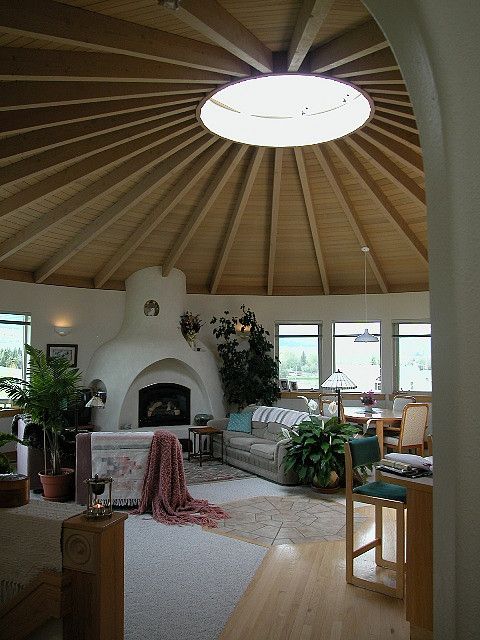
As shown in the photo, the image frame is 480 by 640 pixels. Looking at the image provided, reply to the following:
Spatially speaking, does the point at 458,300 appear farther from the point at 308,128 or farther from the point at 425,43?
the point at 308,128

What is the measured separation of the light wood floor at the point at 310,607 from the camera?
3.71 metres

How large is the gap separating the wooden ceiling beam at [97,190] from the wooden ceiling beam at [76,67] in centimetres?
156

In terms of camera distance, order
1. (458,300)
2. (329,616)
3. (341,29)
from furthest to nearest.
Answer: (341,29)
(329,616)
(458,300)

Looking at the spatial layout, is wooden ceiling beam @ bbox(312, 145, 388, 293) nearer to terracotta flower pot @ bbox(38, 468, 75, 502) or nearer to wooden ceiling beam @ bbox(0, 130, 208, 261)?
wooden ceiling beam @ bbox(0, 130, 208, 261)

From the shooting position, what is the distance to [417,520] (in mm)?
3654

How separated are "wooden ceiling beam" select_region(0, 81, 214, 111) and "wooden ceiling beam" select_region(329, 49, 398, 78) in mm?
1243

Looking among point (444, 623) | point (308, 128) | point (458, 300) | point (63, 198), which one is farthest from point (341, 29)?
point (63, 198)

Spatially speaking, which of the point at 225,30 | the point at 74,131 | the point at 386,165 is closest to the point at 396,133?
the point at 386,165

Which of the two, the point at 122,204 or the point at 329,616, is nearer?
the point at 329,616

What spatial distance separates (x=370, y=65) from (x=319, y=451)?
459 cm

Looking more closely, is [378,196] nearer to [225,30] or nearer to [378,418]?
[378,418]

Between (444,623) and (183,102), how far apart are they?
4.52 metres

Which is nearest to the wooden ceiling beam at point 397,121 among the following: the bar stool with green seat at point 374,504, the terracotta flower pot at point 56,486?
the bar stool with green seat at point 374,504

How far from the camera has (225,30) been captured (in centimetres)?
394
